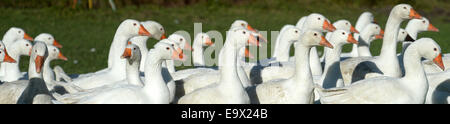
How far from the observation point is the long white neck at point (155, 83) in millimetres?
7402

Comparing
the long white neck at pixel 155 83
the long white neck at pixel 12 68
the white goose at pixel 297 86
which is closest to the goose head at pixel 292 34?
the white goose at pixel 297 86

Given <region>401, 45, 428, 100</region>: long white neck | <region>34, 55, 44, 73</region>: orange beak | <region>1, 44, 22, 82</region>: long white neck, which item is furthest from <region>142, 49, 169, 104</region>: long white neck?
<region>1, 44, 22, 82</region>: long white neck

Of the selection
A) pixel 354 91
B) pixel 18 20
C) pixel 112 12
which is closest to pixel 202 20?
pixel 112 12

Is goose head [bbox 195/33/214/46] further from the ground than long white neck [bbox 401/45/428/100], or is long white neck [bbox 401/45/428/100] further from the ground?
goose head [bbox 195/33/214/46]

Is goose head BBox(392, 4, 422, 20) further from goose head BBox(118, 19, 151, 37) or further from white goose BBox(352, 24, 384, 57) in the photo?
goose head BBox(118, 19, 151, 37)

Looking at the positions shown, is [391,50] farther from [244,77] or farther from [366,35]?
[244,77]

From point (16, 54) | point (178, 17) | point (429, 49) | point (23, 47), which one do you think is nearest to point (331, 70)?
point (429, 49)

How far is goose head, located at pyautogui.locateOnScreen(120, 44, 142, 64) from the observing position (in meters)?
8.10

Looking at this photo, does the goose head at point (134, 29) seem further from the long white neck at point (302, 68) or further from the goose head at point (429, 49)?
the goose head at point (429, 49)

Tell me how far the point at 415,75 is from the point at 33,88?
3877 millimetres

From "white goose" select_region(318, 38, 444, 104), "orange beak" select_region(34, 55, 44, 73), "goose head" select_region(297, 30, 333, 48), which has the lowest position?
"white goose" select_region(318, 38, 444, 104)

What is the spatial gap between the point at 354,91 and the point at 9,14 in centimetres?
1348

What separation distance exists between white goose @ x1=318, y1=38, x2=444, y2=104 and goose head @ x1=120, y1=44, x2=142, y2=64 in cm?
204
